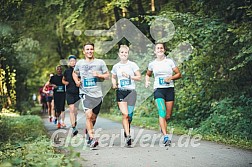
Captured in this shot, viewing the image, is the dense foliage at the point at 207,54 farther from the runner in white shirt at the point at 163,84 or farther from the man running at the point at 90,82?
the man running at the point at 90,82

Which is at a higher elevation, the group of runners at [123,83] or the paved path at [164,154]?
the group of runners at [123,83]

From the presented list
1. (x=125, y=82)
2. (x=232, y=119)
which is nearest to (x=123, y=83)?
(x=125, y=82)

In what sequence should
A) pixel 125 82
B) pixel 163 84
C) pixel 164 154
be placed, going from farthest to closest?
pixel 163 84
pixel 125 82
pixel 164 154

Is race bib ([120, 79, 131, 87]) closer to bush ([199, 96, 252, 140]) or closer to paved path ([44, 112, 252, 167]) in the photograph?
paved path ([44, 112, 252, 167])

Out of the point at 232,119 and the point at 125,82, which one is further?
the point at 232,119

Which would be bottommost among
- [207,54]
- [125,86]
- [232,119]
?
[232,119]

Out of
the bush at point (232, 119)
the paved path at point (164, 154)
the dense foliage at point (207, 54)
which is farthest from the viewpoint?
the bush at point (232, 119)

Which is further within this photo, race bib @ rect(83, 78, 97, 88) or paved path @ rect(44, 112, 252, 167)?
race bib @ rect(83, 78, 97, 88)

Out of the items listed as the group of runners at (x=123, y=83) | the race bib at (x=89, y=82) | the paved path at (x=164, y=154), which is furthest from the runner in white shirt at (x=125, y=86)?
the paved path at (x=164, y=154)

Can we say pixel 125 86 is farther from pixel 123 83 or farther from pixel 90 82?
pixel 90 82

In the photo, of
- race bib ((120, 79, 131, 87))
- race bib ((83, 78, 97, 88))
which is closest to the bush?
race bib ((120, 79, 131, 87))

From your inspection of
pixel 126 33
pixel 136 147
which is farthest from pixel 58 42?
pixel 136 147

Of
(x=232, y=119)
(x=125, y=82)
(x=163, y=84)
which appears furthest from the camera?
(x=232, y=119)

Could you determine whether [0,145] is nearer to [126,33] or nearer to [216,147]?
[216,147]
